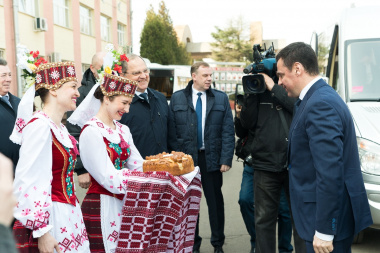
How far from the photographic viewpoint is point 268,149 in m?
4.33

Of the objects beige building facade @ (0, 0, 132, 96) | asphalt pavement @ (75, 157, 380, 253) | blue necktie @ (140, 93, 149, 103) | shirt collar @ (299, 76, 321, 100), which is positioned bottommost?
asphalt pavement @ (75, 157, 380, 253)

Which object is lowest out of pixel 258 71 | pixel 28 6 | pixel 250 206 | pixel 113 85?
pixel 250 206

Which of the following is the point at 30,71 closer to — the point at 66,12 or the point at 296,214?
the point at 296,214

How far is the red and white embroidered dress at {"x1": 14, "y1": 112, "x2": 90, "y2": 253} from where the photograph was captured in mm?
2625

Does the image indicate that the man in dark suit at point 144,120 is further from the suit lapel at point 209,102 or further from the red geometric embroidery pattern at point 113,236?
the red geometric embroidery pattern at point 113,236

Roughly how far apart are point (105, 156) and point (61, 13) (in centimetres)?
2095

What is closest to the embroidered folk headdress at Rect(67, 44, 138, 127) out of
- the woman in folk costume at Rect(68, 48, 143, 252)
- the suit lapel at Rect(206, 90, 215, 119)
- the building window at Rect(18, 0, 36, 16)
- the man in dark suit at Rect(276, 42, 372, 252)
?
the woman in folk costume at Rect(68, 48, 143, 252)

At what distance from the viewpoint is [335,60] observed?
6906 mm

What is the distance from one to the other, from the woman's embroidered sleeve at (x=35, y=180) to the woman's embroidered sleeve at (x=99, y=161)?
1.50 ft

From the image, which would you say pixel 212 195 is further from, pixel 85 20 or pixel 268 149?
pixel 85 20

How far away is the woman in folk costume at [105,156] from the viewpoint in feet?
10.5

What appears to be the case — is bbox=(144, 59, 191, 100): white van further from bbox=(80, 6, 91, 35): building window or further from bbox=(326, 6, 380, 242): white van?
bbox=(326, 6, 380, 242): white van

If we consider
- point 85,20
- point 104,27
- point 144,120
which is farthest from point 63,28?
Result: point 144,120

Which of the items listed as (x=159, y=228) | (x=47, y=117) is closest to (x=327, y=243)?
(x=159, y=228)
